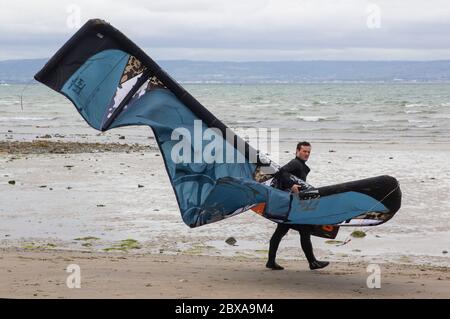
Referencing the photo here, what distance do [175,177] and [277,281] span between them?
5.16 feet

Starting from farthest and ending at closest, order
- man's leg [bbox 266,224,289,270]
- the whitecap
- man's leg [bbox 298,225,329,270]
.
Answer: the whitecap
man's leg [bbox 266,224,289,270]
man's leg [bbox 298,225,329,270]

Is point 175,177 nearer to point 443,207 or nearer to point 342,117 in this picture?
point 443,207

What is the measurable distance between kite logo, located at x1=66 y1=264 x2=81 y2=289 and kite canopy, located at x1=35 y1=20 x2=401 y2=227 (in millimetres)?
1283

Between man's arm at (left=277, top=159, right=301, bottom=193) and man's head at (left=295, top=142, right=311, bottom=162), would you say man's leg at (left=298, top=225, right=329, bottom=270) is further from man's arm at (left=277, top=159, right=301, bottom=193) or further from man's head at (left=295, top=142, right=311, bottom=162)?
man's head at (left=295, top=142, right=311, bottom=162)

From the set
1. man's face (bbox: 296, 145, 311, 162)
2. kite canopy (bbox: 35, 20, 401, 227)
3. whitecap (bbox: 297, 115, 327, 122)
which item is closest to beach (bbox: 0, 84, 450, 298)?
kite canopy (bbox: 35, 20, 401, 227)

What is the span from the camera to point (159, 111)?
9.54 m

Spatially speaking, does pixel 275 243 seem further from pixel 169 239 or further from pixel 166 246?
pixel 169 239

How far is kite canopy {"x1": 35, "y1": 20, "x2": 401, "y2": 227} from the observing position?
9.32 m

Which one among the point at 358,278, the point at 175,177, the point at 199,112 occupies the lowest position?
the point at 358,278

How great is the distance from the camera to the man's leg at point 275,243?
958cm

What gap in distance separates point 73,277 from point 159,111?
6.65 ft

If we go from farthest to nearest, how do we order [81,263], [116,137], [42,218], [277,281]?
[116,137] < [42,218] < [81,263] < [277,281]

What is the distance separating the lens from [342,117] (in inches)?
2045
